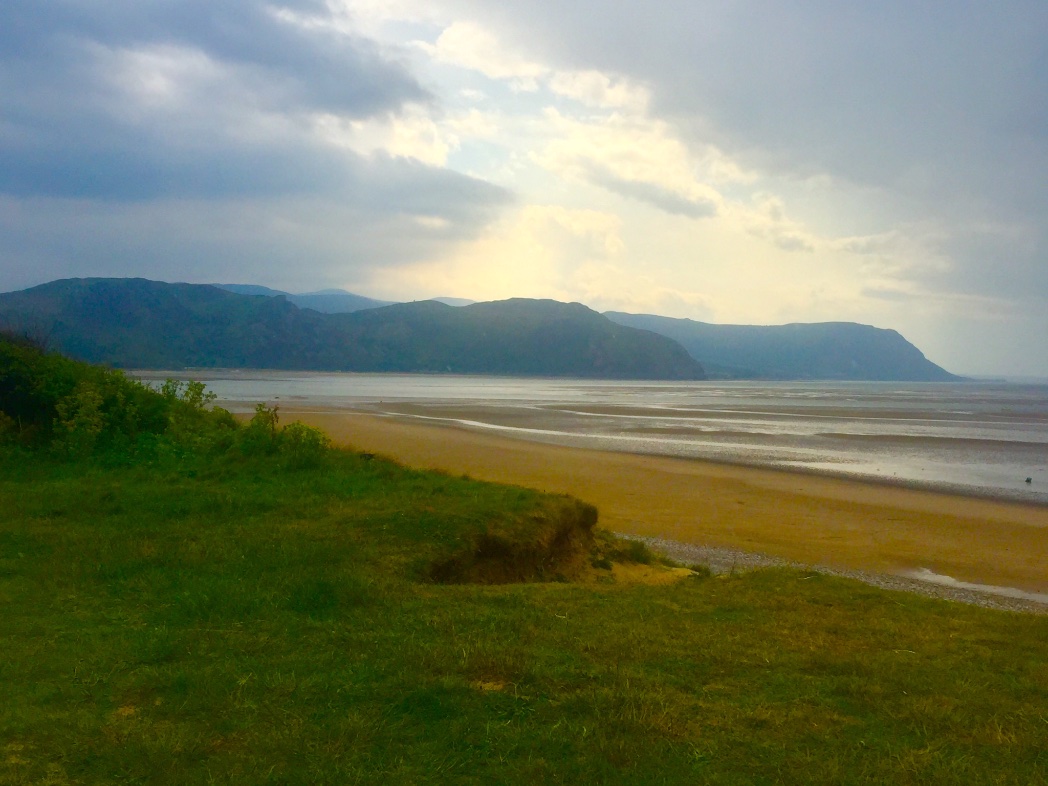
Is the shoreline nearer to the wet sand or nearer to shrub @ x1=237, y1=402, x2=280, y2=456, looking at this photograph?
the wet sand

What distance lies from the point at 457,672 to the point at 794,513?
A: 15.1m

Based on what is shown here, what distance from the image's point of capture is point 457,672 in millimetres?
5168

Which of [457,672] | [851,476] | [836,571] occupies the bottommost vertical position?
[836,571]

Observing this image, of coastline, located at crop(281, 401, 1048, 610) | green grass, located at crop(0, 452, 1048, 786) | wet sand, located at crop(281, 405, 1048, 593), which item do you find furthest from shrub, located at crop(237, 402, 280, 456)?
green grass, located at crop(0, 452, 1048, 786)

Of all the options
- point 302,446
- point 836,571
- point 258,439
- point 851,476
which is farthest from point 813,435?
point 258,439

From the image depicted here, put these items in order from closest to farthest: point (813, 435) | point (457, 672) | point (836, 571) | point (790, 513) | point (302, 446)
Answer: point (457, 672), point (836, 571), point (302, 446), point (790, 513), point (813, 435)

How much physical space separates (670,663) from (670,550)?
921cm

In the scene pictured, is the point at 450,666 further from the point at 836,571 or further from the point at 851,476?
the point at 851,476

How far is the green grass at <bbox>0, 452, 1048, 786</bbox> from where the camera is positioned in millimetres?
4098

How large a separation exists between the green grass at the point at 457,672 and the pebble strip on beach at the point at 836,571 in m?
4.76

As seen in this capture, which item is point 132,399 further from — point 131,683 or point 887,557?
point 887,557

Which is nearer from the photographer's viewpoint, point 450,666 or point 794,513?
point 450,666

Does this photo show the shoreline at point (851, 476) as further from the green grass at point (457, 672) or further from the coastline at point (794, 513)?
the green grass at point (457, 672)

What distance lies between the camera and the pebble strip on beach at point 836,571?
1173 centimetres
